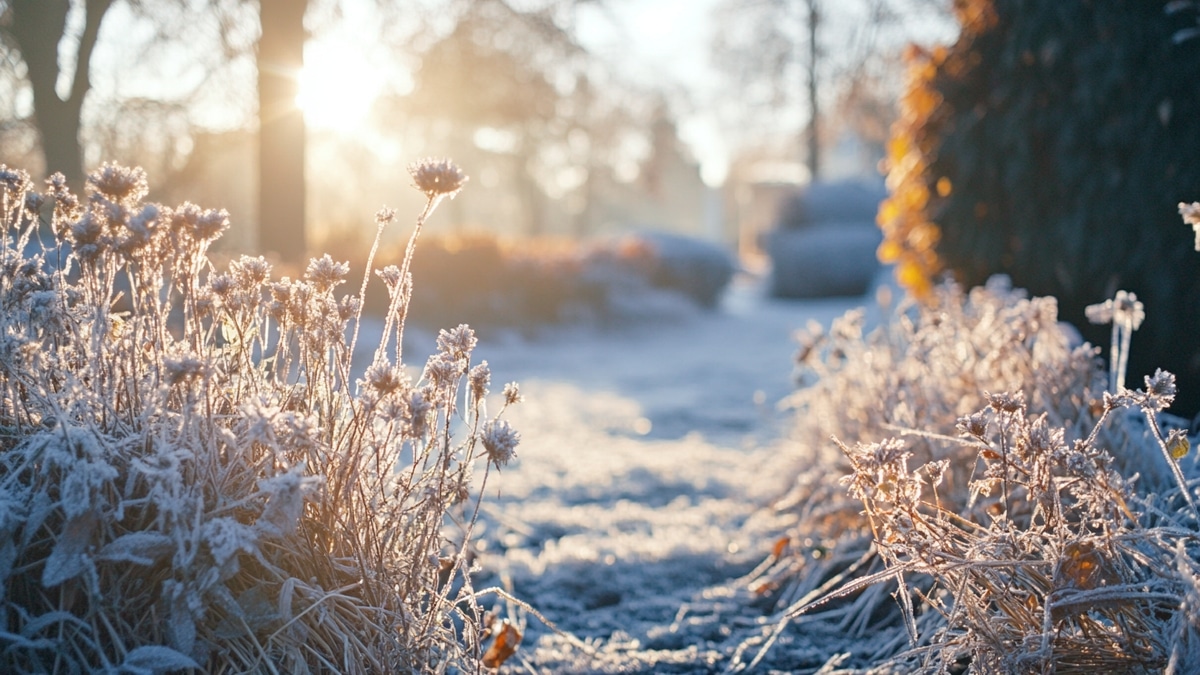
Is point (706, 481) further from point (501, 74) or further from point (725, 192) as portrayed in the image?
point (725, 192)

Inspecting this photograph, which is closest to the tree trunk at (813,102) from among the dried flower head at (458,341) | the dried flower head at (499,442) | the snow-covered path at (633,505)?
the snow-covered path at (633,505)

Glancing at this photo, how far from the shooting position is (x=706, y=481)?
4.09 m

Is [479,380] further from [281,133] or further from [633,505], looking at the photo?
[281,133]

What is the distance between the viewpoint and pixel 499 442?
137 cm

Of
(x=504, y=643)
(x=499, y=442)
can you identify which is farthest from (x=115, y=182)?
(x=504, y=643)

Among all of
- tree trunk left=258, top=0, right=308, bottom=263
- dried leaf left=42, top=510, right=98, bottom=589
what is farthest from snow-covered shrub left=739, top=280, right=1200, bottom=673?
tree trunk left=258, top=0, right=308, bottom=263

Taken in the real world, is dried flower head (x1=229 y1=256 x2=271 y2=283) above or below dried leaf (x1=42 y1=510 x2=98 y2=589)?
above

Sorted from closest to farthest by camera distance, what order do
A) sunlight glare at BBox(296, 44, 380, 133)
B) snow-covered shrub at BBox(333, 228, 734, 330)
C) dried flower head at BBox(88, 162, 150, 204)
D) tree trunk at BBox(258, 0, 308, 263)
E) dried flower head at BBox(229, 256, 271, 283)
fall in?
dried flower head at BBox(88, 162, 150, 204) < dried flower head at BBox(229, 256, 271, 283) < tree trunk at BBox(258, 0, 308, 263) < sunlight glare at BBox(296, 44, 380, 133) < snow-covered shrub at BBox(333, 228, 734, 330)

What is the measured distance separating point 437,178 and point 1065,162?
286 cm

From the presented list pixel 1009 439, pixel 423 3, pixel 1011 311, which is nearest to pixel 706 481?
pixel 1011 311

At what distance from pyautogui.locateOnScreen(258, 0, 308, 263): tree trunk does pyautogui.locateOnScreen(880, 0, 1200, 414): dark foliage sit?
3.89m

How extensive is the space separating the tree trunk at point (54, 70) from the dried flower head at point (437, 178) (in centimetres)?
487

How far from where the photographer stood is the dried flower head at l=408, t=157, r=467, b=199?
4.59 feet

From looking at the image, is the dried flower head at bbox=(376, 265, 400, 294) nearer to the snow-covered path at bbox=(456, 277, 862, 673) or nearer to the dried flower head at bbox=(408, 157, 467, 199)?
the dried flower head at bbox=(408, 157, 467, 199)
